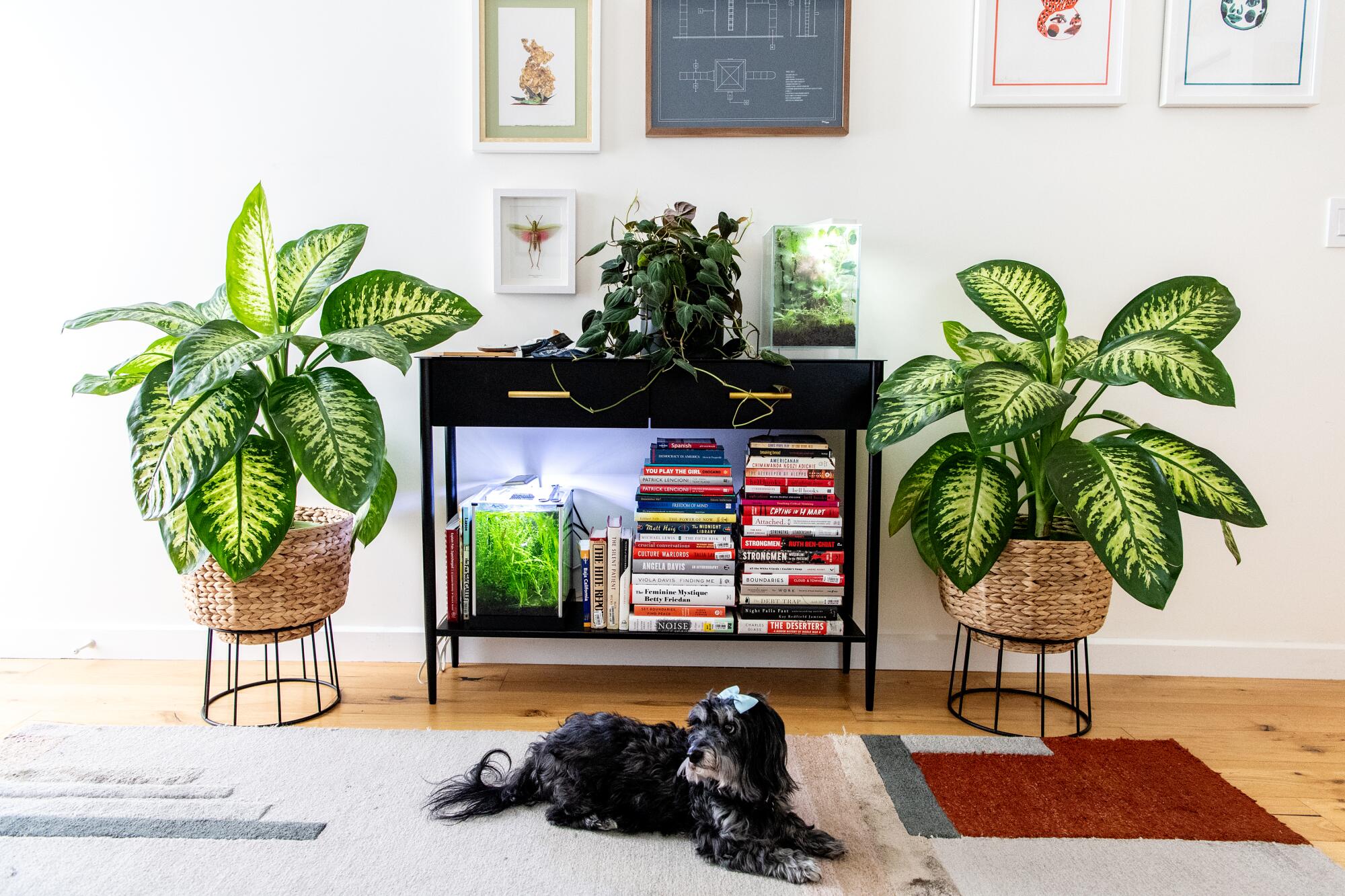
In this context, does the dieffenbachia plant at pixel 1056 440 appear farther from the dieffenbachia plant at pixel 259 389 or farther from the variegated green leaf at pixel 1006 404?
the dieffenbachia plant at pixel 259 389

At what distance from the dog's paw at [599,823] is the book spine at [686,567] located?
587mm

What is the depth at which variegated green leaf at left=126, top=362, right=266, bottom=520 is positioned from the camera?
141 cm

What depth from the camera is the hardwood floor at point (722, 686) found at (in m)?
1.74

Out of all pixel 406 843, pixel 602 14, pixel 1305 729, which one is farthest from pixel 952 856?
pixel 602 14

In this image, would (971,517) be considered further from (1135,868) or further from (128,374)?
(128,374)

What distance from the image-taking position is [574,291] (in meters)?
2.04

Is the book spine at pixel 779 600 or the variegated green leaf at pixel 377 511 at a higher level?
the variegated green leaf at pixel 377 511

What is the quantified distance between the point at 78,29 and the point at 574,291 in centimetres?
133

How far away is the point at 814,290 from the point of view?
72.2 inches

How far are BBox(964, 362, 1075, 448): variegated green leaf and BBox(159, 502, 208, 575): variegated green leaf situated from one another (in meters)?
1.39

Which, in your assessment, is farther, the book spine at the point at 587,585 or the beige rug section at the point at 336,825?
the book spine at the point at 587,585

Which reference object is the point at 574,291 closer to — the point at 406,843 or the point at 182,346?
the point at 182,346

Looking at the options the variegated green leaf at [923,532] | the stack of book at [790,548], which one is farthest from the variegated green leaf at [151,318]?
the variegated green leaf at [923,532]

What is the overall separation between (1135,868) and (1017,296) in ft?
3.42
